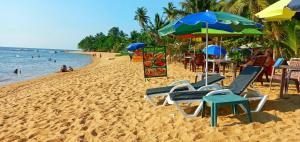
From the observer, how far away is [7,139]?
522cm

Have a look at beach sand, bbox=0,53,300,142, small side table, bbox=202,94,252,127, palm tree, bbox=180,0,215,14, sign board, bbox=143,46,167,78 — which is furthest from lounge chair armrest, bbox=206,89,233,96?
palm tree, bbox=180,0,215,14

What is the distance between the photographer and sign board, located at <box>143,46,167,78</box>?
1079 cm

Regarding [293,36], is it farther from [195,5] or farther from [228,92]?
[195,5]

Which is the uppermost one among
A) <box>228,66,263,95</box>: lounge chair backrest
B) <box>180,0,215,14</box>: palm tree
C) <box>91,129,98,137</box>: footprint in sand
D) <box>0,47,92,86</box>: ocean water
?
<box>180,0,215,14</box>: palm tree

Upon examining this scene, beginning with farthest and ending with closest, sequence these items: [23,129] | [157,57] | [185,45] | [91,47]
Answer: [91,47] → [185,45] → [157,57] → [23,129]

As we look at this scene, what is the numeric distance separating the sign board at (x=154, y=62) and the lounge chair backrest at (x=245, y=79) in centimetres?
479

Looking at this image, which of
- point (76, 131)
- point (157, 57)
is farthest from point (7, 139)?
point (157, 57)

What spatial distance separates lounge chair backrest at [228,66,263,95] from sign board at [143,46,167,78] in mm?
4789

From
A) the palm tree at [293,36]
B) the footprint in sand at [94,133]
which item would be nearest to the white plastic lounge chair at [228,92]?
the footprint in sand at [94,133]

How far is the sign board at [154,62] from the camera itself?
35.4 ft

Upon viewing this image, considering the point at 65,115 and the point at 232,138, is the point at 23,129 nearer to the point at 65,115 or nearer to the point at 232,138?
the point at 65,115

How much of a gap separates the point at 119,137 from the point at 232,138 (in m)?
1.61

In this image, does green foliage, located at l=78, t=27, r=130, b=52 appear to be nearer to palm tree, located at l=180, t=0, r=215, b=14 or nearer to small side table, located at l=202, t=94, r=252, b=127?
palm tree, located at l=180, t=0, r=215, b=14

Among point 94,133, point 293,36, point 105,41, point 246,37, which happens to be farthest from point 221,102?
point 105,41
